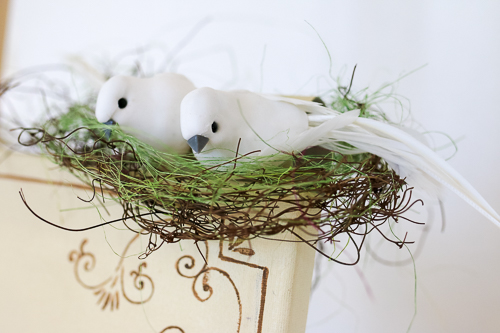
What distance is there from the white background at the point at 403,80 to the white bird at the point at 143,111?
0.70 ft

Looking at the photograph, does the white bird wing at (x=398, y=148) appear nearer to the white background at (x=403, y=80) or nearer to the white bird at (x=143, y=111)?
the white bird at (x=143, y=111)

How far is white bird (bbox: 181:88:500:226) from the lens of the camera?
1.15 feet

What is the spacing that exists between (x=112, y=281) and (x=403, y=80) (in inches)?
20.2

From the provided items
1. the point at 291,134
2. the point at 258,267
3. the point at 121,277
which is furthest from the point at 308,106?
the point at 121,277

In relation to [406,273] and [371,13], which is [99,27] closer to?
[371,13]

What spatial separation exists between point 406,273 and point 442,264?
5cm

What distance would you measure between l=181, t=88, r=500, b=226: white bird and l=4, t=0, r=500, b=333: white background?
0.72ft

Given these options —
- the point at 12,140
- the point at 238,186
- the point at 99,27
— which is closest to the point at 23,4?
the point at 99,27

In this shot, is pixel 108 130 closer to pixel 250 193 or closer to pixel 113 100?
pixel 113 100

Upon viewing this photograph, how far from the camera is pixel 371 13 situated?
0.65 metres

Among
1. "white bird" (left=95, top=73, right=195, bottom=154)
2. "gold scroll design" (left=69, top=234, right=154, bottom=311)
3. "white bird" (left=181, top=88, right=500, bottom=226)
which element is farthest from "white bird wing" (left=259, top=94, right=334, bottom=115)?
"gold scroll design" (left=69, top=234, right=154, bottom=311)

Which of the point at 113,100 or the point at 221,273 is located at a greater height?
the point at 113,100

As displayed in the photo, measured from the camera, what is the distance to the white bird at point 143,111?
411 millimetres

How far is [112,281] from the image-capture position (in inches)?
18.9
